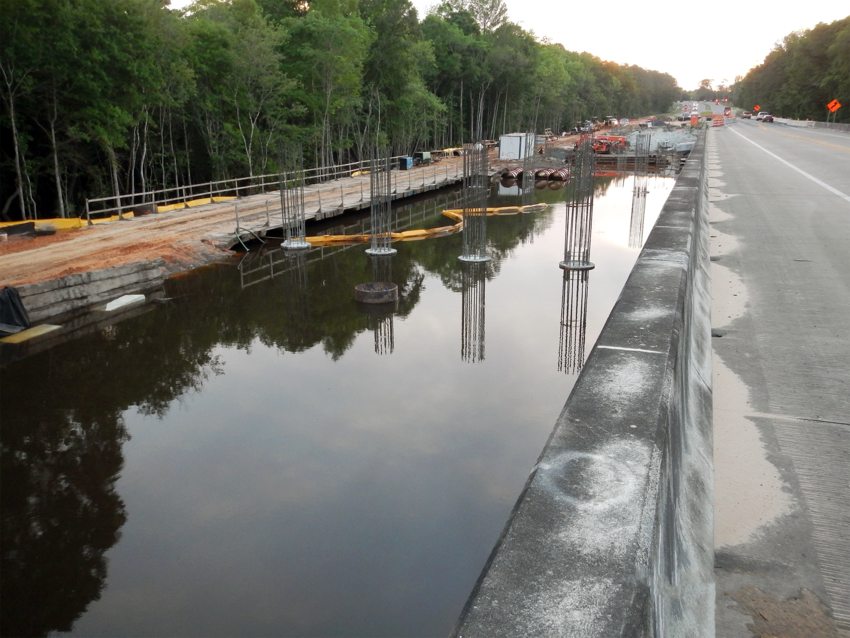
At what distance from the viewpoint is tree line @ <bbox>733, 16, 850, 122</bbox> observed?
91812 mm

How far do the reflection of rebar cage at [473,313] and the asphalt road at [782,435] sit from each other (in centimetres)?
452

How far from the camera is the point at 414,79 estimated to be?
55.2 meters

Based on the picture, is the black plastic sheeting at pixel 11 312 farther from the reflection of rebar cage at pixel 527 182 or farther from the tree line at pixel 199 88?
the reflection of rebar cage at pixel 527 182

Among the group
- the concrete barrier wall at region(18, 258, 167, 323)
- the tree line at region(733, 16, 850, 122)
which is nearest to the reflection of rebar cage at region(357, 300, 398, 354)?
the concrete barrier wall at region(18, 258, 167, 323)

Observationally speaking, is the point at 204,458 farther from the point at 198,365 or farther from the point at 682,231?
the point at 682,231

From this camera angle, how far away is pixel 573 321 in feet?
49.4

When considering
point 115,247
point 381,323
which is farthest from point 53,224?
point 381,323

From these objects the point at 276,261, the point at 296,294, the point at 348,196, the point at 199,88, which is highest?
the point at 199,88

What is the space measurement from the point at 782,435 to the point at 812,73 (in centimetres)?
12702

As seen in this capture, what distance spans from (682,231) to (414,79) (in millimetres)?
48266

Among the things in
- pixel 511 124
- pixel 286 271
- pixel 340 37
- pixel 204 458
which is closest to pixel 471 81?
pixel 511 124

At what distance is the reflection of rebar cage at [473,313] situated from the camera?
13248 millimetres

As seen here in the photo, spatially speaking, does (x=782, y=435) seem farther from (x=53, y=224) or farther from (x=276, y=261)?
(x=53, y=224)

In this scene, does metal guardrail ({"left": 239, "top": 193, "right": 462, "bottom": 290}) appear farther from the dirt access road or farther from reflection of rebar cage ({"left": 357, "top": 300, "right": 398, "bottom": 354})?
reflection of rebar cage ({"left": 357, "top": 300, "right": 398, "bottom": 354})
